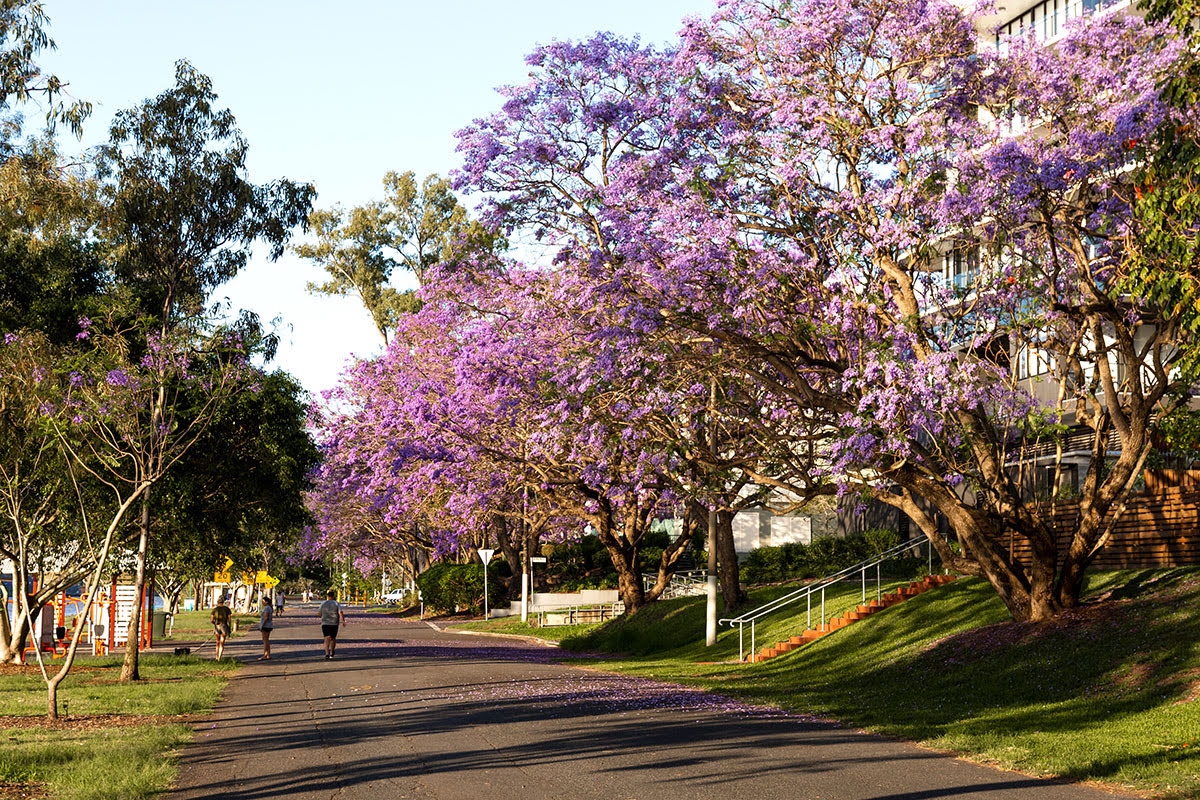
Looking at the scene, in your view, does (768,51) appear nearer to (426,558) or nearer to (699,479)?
(699,479)

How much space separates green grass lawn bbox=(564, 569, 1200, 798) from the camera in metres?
12.5

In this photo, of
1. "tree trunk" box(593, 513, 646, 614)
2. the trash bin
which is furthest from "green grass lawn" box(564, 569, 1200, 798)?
the trash bin

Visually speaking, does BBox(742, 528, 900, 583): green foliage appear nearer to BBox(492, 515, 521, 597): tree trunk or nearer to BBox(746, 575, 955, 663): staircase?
BBox(746, 575, 955, 663): staircase

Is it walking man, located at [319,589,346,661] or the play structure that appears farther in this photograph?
the play structure

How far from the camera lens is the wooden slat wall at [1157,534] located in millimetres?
22031

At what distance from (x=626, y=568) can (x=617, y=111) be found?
800 inches

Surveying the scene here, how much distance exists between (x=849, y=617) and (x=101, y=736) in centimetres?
1728

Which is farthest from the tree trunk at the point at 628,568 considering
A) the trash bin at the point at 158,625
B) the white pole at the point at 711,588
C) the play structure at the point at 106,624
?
the trash bin at the point at 158,625

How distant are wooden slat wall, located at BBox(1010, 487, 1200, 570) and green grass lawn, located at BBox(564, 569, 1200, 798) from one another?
112cm

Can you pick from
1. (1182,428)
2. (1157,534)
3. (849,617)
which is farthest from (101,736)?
(1157,534)

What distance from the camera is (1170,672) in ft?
51.2

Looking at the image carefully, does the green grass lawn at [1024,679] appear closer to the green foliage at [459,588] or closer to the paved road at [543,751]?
the paved road at [543,751]

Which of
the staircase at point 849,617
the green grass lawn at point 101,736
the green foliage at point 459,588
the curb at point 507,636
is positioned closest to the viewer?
the green grass lawn at point 101,736

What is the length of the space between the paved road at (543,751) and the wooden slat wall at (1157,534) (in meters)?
9.53
